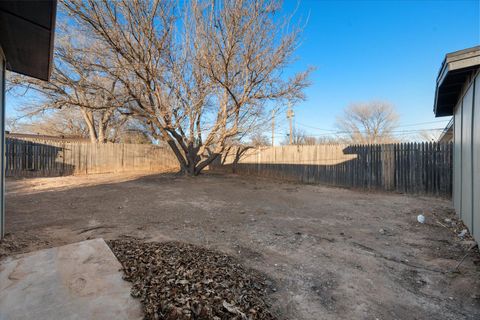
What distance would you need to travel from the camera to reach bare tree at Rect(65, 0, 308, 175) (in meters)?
7.31

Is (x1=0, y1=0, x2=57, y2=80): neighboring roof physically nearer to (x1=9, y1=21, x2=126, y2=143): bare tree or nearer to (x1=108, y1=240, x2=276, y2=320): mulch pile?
(x1=108, y1=240, x2=276, y2=320): mulch pile

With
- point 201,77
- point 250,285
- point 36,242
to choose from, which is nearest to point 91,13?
point 201,77

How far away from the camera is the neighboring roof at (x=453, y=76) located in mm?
3216

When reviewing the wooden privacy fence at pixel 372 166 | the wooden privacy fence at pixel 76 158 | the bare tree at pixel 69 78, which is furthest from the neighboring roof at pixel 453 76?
the wooden privacy fence at pixel 76 158

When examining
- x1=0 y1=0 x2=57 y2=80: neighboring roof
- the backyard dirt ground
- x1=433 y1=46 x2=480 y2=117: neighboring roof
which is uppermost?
x1=433 y1=46 x2=480 y2=117: neighboring roof

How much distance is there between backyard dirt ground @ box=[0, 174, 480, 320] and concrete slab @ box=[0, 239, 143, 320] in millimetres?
912

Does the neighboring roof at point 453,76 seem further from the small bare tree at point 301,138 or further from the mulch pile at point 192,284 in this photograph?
the small bare tree at point 301,138

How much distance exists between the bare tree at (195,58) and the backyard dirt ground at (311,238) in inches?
156

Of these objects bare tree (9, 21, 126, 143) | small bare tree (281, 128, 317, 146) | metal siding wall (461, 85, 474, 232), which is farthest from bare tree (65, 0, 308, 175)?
small bare tree (281, 128, 317, 146)

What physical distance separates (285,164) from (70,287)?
10.6 meters

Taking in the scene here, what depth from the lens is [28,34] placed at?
2605 millimetres

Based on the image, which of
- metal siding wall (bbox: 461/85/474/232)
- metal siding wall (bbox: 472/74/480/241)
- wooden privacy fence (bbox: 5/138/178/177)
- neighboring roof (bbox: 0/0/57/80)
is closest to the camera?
neighboring roof (bbox: 0/0/57/80)

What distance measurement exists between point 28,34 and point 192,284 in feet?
10.5

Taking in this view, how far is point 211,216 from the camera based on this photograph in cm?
462
